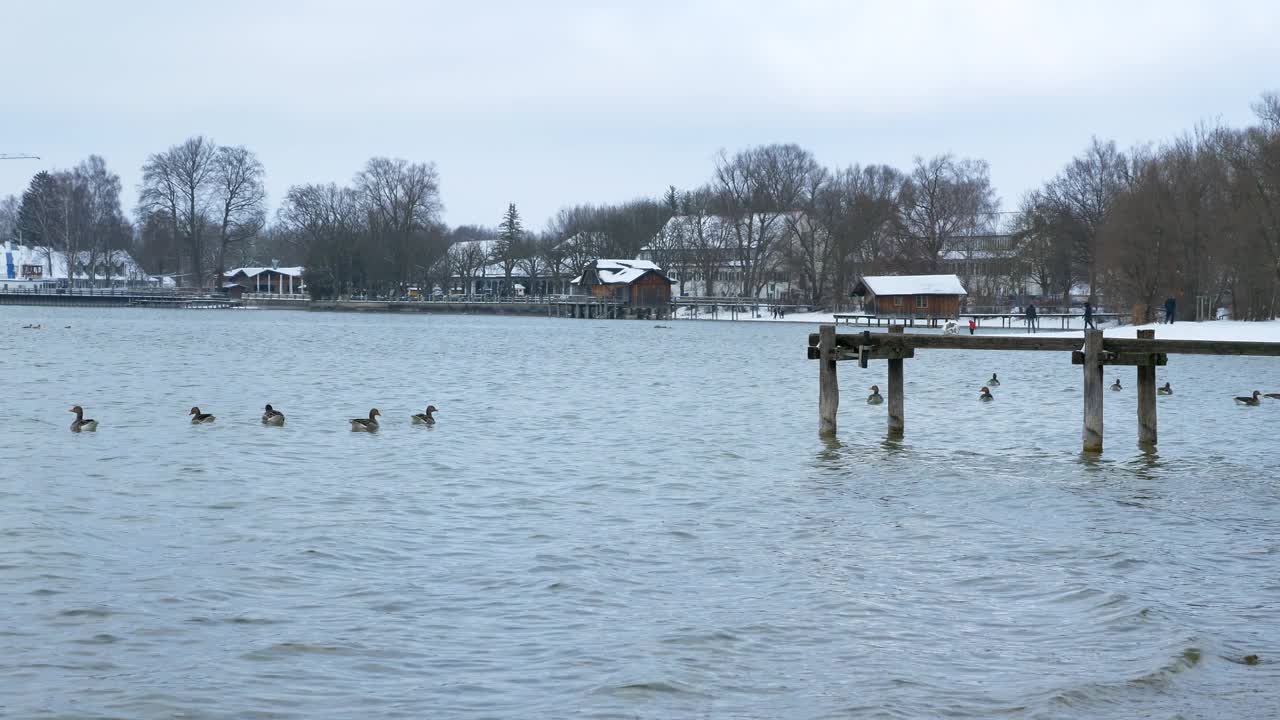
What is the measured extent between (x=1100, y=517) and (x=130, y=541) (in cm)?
1058

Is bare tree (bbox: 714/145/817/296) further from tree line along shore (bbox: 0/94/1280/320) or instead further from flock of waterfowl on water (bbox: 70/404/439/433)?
flock of waterfowl on water (bbox: 70/404/439/433)

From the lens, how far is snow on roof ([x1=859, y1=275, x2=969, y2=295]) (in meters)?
109

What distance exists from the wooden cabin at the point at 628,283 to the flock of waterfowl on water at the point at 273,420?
10474 centimetres

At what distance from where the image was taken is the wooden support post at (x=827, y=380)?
21.0m

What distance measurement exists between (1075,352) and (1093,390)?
817mm

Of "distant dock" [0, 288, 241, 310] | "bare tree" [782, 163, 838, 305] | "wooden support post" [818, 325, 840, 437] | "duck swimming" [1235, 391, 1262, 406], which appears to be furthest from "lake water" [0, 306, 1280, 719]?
"distant dock" [0, 288, 241, 310]

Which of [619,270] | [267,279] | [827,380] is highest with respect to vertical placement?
[267,279]

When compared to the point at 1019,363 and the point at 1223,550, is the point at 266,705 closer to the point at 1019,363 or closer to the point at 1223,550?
the point at 1223,550

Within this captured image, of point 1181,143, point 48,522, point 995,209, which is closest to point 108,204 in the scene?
point 995,209

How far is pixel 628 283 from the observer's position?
13138 centimetres

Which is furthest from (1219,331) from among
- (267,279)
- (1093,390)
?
(267,279)

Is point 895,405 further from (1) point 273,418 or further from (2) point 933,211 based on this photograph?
(2) point 933,211

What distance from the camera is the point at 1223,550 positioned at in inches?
525

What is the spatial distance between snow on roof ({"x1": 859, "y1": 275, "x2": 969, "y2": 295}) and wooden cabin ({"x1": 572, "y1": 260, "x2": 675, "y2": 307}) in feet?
91.7
